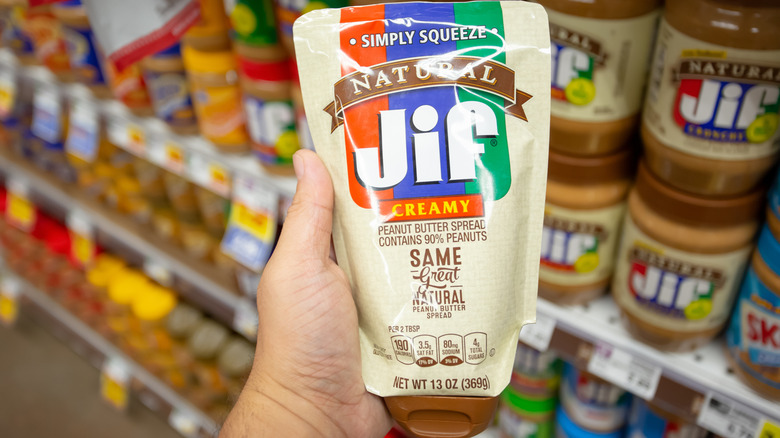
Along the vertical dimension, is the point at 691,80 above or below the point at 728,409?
above

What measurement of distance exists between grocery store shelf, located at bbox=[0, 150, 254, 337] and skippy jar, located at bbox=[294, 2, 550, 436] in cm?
96

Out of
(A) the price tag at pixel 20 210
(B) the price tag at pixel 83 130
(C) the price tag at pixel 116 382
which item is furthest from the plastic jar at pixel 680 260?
(A) the price tag at pixel 20 210

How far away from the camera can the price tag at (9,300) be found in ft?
8.59

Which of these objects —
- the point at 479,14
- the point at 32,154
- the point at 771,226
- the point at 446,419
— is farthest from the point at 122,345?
the point at 771,226

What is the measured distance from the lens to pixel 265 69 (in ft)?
3.99

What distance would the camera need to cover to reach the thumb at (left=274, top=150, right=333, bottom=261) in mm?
794

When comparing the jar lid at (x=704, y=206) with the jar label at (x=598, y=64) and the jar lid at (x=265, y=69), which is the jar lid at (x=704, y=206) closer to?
the jar label at (x=598, y=64)

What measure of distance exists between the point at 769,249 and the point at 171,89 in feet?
4.18

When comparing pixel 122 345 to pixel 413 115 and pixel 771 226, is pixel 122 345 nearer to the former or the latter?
pixel 413 115

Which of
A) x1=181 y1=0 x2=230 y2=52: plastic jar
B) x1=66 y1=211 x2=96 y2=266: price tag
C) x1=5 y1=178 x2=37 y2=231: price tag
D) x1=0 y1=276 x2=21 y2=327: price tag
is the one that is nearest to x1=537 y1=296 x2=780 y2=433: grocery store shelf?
x1=181 y1=0 x2=230 y2=52: plastic jar

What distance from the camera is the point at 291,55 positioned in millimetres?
1152

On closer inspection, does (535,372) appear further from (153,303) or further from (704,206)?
(153,303)

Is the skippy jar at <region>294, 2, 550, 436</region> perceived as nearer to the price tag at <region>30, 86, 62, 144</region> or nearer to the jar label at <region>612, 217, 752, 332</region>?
the jar label at <region>612, 217, 752, 332</region>

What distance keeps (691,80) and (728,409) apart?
0.52m
